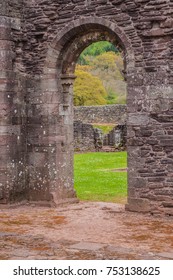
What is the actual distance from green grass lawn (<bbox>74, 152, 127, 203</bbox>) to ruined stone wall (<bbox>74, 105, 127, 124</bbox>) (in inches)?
698

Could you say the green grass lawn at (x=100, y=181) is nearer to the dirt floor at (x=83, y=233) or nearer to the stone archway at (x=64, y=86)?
the stone archway at (x=64, y=86)

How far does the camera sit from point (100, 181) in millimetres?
15898

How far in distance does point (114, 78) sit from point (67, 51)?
43.8 m

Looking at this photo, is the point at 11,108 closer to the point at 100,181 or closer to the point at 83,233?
the point at 83,233

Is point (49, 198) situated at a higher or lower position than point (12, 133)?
lower

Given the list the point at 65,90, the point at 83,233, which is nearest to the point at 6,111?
the point at 65,90

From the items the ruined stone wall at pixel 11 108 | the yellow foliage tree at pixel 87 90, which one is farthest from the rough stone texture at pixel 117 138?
the ruined stone wall at pixel 11 108

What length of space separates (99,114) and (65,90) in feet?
94.4

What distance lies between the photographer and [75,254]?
7277 millimetres

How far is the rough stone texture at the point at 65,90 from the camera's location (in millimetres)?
10422

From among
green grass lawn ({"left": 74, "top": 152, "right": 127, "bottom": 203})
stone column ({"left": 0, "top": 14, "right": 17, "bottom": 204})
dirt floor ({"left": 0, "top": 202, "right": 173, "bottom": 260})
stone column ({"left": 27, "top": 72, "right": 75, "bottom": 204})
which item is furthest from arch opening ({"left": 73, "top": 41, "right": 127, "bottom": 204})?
stone column ({"left": 0, "top": 14, "right": 17, "bottom": 204})

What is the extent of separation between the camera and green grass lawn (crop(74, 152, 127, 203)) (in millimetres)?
13303
